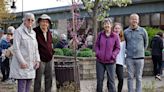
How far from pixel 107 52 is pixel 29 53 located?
Answer: 2.01 metres

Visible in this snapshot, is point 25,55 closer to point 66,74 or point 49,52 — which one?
point 49,52

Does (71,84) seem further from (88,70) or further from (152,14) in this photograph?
(152,14)

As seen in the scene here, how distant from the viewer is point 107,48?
10.3m

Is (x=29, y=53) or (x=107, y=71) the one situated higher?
(x=29, y=53)

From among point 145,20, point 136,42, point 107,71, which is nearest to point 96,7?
point 136,42

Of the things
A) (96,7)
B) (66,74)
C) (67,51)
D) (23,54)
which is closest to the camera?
(23,54)

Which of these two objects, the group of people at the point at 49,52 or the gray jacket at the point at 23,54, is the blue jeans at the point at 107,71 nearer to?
the group of people at the point at 49,52

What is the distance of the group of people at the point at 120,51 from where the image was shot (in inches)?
406

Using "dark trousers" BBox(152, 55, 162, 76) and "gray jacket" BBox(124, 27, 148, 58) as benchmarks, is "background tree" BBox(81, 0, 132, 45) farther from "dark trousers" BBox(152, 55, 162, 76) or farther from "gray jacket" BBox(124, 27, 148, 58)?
"gray jacket" BBox(124, 27, 148, 58)

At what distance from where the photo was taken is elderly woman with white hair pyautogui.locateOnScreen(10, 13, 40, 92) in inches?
351

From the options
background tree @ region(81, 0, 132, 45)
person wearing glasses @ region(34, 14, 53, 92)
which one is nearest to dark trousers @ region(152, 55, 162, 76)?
background tree @ region(81, 0, 132, 45)

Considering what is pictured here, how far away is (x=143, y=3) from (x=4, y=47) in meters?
33.0

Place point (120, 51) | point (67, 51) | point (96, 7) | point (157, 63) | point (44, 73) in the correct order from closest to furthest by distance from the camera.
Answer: point (44, 73)
point (120, 51)
point (157, 63)
point (67, 51)
point (96, 7)

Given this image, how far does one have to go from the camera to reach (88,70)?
17.3 metres
